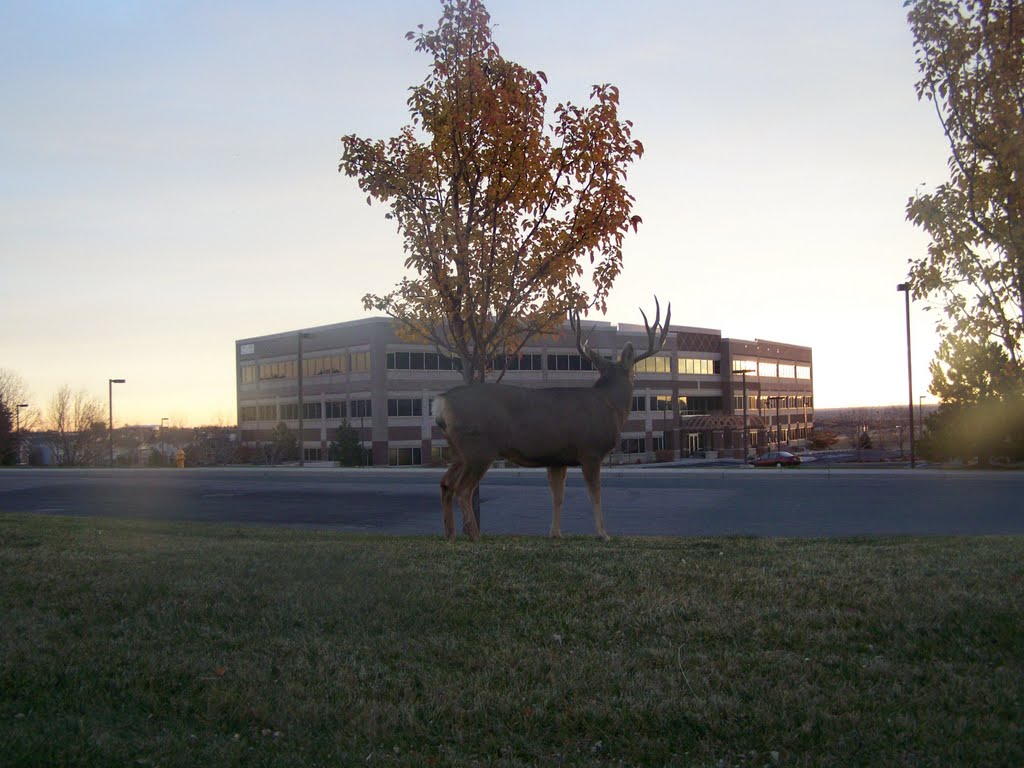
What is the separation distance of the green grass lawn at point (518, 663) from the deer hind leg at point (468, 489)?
5.03 feet

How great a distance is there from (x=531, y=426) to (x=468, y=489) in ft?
3.03

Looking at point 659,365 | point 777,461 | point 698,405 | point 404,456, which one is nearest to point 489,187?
point 777,461

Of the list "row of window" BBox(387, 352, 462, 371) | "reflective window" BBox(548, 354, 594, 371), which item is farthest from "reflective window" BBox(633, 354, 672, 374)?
"row of window" BBox(387, 352, 462, 371)

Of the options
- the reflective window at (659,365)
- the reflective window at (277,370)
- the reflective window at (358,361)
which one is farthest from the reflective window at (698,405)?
the reflective window at (277,370)

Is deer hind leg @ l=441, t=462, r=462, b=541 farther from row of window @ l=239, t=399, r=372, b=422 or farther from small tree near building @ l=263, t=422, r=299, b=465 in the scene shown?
row of window @ l=239, t=399, r=372, b=422

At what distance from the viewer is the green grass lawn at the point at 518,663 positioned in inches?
165

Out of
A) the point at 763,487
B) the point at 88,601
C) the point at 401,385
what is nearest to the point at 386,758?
the point at 88,601

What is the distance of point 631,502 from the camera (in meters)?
22.7

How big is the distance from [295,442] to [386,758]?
60750 mm

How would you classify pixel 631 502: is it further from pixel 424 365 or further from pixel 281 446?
pixel 281 446

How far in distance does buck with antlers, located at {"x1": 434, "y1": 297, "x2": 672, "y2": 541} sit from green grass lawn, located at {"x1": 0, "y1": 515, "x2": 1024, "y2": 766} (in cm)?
160

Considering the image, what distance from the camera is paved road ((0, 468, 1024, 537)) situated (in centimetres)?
1725

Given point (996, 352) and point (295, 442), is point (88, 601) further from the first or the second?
point (295, 442)

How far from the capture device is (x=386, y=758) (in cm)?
410
